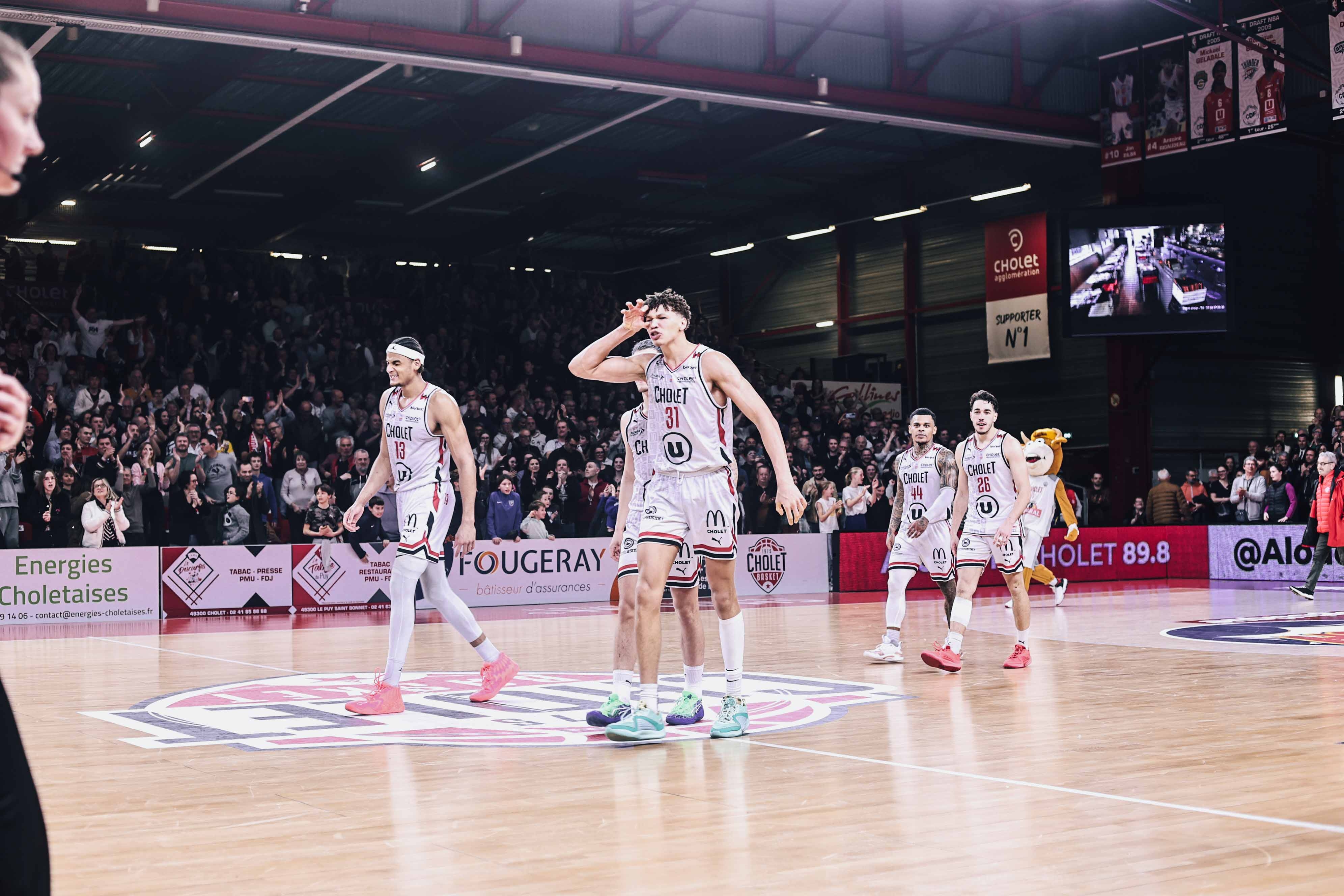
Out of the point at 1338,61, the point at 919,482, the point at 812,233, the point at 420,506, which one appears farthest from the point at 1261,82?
the point at 420,506

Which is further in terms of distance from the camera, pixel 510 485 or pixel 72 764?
pixel 510 485

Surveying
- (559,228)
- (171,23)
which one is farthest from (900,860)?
(559,228)

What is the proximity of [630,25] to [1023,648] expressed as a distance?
13509mm

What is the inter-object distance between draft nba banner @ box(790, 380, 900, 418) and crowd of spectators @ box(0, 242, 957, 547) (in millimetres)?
705

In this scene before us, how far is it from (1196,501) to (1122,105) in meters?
8.02

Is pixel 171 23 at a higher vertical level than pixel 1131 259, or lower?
higher

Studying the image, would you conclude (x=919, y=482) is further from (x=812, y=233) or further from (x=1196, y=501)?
(x=812, y=233)

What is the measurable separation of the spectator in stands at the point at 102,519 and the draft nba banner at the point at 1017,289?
21069mm

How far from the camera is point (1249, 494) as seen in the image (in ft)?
87.1

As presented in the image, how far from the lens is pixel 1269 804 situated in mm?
5848

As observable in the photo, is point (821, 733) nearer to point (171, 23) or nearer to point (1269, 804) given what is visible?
point (1269, 804)

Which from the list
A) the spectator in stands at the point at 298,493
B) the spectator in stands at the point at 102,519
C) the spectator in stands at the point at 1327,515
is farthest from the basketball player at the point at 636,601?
the spectator in stands at the point at 1327,515

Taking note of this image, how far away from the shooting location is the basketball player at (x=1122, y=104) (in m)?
27.2

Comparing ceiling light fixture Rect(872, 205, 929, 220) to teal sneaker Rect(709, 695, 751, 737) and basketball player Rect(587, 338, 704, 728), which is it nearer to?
basketball player Rect(587, 338, 704, 728)
